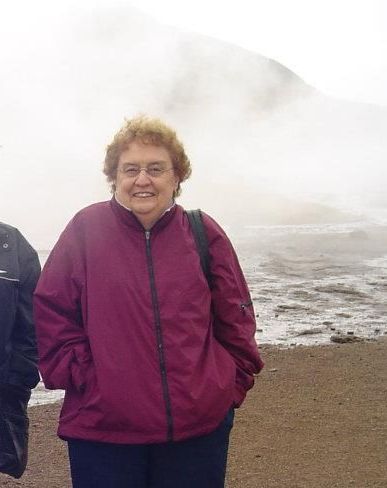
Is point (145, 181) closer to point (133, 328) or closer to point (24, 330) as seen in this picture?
point (133, 328)

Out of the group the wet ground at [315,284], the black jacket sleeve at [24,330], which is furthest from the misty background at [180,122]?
the black jacket sleeve at [24,330]

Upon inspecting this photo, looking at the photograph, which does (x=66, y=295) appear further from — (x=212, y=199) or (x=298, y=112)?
(x=298, y=112)

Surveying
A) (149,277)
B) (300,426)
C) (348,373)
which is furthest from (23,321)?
(348,373)

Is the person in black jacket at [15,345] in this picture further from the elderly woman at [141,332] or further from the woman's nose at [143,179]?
the woman's nose at [143,179]

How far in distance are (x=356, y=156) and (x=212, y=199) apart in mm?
19613

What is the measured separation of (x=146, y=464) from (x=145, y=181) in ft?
2.53

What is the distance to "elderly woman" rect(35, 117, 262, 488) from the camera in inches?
73.1

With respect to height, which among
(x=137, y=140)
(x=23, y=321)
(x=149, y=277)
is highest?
(x=137, y=140)

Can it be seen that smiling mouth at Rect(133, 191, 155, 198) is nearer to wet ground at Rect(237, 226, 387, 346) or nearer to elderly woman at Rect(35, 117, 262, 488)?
elderly woman at Rect(35, 117, 262, 488)

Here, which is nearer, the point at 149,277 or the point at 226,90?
the point at 149,277

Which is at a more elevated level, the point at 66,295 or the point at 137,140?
the point at 137,140

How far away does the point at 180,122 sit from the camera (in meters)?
36.3

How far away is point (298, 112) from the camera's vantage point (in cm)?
4647

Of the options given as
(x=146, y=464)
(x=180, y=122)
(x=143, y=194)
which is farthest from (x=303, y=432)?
(x=180, y=122)
